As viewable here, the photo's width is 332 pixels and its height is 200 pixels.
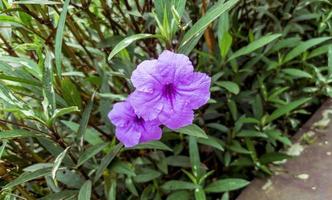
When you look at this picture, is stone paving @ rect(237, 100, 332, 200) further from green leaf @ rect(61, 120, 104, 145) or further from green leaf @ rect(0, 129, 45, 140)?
green leaf @ rect(0, 129, 45, 140)

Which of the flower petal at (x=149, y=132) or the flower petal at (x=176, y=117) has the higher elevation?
the flower petal at (x=176, y=117)

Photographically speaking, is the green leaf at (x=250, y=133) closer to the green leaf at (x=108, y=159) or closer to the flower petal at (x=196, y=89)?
the green leaf at (x=108, y=159)

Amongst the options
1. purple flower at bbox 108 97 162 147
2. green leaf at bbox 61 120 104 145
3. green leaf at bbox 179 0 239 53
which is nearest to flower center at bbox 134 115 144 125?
purple flower at bbox 108 97 162 147

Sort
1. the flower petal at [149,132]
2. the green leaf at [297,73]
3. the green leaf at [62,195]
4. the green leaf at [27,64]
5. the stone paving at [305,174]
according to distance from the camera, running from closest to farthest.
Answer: the flower petal at [149,132], the green leaf at [27,64], the green leaf at [62,195], the stone paving at [305,174], the green leaf at [297,73]

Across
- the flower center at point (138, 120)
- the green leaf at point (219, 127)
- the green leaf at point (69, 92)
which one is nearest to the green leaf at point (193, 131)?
the flower center at point (138, 120)

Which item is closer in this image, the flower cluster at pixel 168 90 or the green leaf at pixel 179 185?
the flower cluster at pixel 168 90

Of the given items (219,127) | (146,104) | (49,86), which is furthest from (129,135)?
(219,127)

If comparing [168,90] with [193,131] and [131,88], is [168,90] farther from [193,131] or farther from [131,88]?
[131,88]

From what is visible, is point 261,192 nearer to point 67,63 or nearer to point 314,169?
point 314,169
